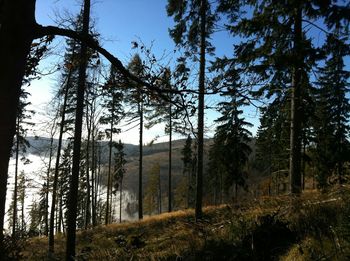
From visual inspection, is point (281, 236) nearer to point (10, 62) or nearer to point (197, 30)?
point (10, 62)

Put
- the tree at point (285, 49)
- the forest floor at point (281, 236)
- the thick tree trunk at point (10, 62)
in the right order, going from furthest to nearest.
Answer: the tree at point (285, 49) < the forest floor at point (281, 236) < the thick tree trunk at point (10, 62)

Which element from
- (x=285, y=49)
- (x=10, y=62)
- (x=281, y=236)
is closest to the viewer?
(x=10, y=62)

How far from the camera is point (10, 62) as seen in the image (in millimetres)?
3199

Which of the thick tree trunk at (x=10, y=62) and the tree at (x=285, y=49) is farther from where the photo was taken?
the tree at (x=285, y=49)

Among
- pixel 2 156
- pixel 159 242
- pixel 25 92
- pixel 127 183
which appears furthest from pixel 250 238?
pixel 127 183

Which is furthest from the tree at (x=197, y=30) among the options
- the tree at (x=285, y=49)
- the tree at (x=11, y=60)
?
the tree at (x=11, y=60)

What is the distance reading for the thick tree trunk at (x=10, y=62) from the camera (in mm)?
3152

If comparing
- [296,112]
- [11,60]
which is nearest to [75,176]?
[296,112]

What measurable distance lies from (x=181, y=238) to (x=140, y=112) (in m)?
19.0

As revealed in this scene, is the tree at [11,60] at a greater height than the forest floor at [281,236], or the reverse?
the tree at [11,60]

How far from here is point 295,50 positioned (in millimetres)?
10336

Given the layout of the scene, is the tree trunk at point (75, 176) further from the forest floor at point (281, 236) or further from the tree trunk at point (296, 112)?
the tree trunk at point (296, 112)

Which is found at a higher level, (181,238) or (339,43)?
(339,43)

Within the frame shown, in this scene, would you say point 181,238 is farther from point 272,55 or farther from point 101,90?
point 272,55
